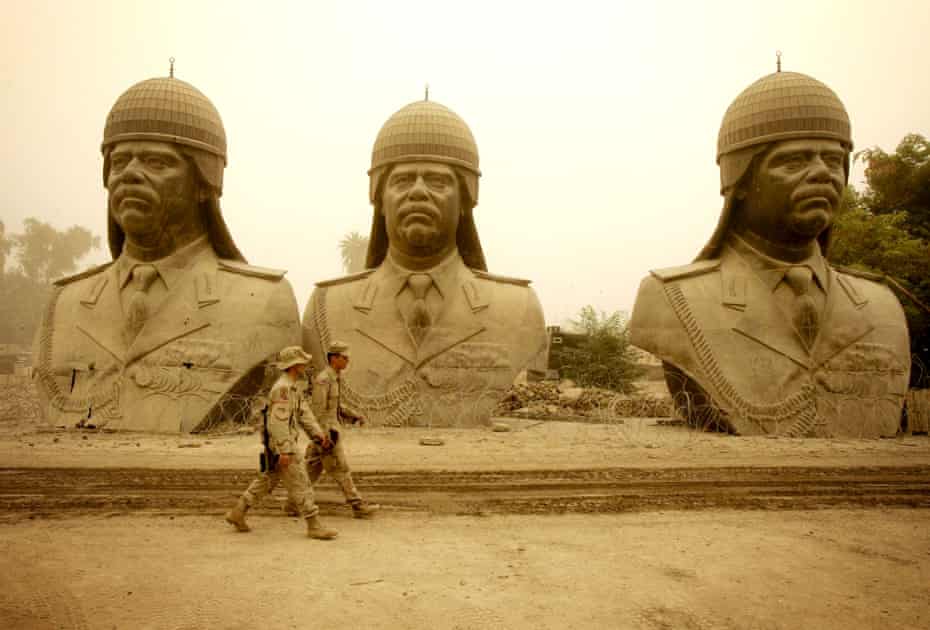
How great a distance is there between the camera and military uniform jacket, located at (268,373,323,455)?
5684 mm

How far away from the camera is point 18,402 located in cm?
1631

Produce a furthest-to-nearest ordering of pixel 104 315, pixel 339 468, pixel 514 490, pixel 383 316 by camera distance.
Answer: pixel 383 316 < pixel 104 315 < pixel 514 490 < pixel 339 468

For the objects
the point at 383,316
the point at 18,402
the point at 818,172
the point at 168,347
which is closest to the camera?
the point at 818,172

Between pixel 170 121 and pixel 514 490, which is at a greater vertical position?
pixel 170 121

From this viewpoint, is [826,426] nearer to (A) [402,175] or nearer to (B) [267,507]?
(A) [402,175]

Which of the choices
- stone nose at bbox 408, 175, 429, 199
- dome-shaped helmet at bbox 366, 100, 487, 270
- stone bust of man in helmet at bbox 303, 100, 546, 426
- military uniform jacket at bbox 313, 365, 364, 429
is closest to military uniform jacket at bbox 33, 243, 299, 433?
stone bust of man in helmet at bbox 303, 100, 546, 426

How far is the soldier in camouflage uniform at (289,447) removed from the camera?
5.54 meters

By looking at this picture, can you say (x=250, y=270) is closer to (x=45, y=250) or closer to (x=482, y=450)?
(x=482, y=450)

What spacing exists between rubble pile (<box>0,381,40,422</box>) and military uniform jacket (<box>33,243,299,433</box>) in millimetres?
1468

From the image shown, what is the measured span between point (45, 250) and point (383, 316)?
56984mm

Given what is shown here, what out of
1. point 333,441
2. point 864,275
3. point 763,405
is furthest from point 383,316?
point 864,275

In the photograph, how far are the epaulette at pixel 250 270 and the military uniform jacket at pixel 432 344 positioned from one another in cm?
79

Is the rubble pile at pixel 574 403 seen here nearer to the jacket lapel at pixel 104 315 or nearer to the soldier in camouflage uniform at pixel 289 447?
the jacket lapel at pixel 104 315

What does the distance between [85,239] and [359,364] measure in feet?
189
